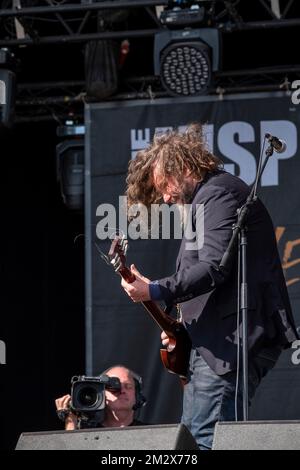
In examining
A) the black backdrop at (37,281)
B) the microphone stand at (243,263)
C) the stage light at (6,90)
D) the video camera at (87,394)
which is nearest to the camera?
the microphone stand at (243,263)

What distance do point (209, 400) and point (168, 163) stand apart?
0.95 m

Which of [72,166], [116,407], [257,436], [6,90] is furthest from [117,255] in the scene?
[72,166]

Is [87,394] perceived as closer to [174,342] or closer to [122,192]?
[174,342]

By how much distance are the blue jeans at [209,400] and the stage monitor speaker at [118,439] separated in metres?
0.65

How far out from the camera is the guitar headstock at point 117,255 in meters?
3.83

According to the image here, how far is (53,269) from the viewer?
8930 mm

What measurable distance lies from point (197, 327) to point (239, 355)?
21 cm

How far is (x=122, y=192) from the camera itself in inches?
298

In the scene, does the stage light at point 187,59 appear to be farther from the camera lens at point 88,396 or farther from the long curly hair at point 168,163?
the camera lens at point 88,396

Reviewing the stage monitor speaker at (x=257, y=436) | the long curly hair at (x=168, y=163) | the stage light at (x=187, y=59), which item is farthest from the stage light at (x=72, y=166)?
the stage monitor speaker at (x=257, y=436)

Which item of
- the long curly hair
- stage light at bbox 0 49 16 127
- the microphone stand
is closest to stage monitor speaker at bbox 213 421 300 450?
the microphone stand

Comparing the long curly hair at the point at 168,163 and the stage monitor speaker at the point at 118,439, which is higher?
the long curly hair at the point at 168,163

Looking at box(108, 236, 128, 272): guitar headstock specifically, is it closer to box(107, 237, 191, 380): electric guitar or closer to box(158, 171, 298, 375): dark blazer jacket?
box(158, 171, 298, 375): dark blazer jacket
